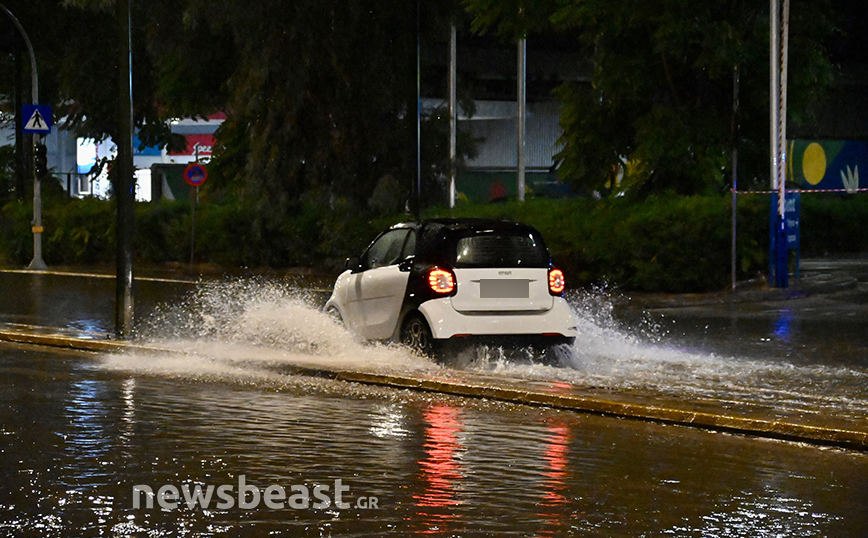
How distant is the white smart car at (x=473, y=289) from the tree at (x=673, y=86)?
12.1 m

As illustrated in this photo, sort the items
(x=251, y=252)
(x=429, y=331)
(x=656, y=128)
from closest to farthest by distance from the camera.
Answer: (x=429, y=331) → (x=656, y=128) → (x=251, y=252)

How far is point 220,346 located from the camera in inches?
600

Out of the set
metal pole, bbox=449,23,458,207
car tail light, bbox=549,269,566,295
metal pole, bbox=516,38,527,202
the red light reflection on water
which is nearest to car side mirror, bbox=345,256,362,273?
car tail light, bbox=549,269,566,295

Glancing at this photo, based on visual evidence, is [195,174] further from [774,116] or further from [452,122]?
[774,116]

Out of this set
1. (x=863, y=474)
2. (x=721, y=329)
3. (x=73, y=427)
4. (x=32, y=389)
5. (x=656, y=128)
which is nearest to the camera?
(x=863, y=474)

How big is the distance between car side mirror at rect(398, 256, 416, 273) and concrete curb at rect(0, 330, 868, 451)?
3.98 feet

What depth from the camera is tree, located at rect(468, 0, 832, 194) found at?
80.2ft

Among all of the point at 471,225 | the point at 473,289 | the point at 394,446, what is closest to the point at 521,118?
the point at 471,225

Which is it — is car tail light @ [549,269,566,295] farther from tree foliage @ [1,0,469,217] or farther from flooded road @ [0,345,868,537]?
tree foliage @ [1,0,469,217]

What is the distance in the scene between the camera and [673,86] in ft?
85.3

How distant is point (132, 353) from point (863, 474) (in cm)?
915

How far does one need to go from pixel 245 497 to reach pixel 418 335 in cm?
573

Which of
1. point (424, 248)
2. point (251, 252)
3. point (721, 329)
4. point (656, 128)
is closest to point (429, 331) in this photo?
point (424, 248)

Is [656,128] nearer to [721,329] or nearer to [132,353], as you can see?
[721,329]
